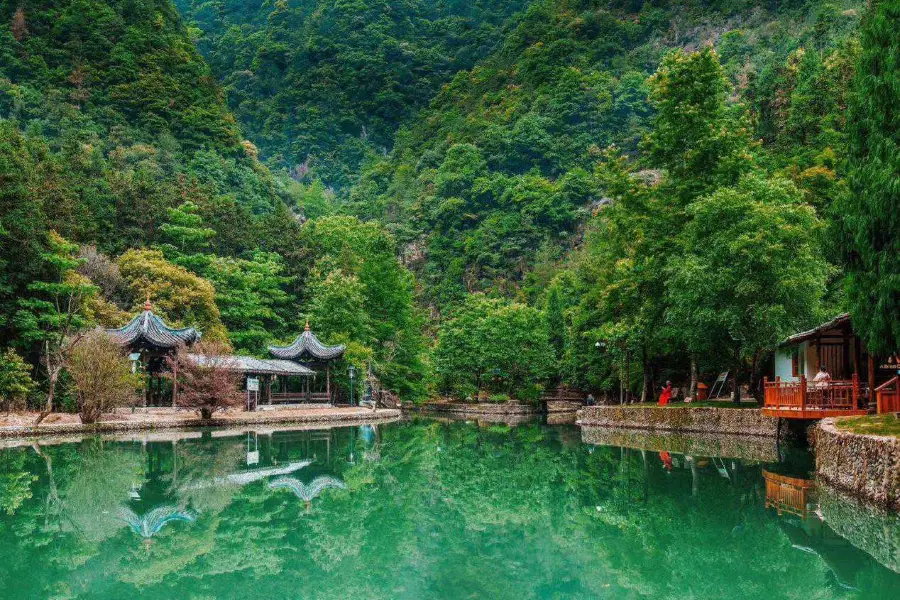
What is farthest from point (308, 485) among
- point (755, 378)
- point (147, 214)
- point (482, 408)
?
point (147, 214)

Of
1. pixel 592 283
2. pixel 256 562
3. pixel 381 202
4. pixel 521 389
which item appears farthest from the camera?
pixel 381 202

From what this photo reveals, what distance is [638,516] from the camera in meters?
10.8

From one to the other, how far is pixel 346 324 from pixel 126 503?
29763 millimetres

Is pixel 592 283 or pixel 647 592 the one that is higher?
pixel 592 283

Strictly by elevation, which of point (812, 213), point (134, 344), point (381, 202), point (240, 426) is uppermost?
point (381, 202)

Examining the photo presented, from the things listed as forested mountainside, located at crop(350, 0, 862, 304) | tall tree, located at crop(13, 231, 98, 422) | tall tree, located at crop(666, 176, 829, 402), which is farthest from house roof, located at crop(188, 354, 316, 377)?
forested mountainside, located at crop(350, 0, 862, 304)

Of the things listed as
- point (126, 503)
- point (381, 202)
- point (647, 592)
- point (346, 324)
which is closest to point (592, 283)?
point (346, 324)

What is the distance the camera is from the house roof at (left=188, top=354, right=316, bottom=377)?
2864 centimetres

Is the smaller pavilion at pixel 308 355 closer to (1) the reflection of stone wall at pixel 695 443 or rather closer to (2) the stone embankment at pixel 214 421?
(2) the stone embankment at pixel 214 421

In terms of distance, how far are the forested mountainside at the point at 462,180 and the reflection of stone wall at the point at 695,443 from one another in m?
2.47

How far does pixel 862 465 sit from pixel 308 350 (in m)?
30.6

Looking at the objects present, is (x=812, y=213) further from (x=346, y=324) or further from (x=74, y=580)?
(x=346, y=324)

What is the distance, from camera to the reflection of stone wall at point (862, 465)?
987 cm

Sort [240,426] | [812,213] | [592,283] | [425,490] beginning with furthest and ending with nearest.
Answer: [592,283]
[240,426]
[812,213]
[425,490]
